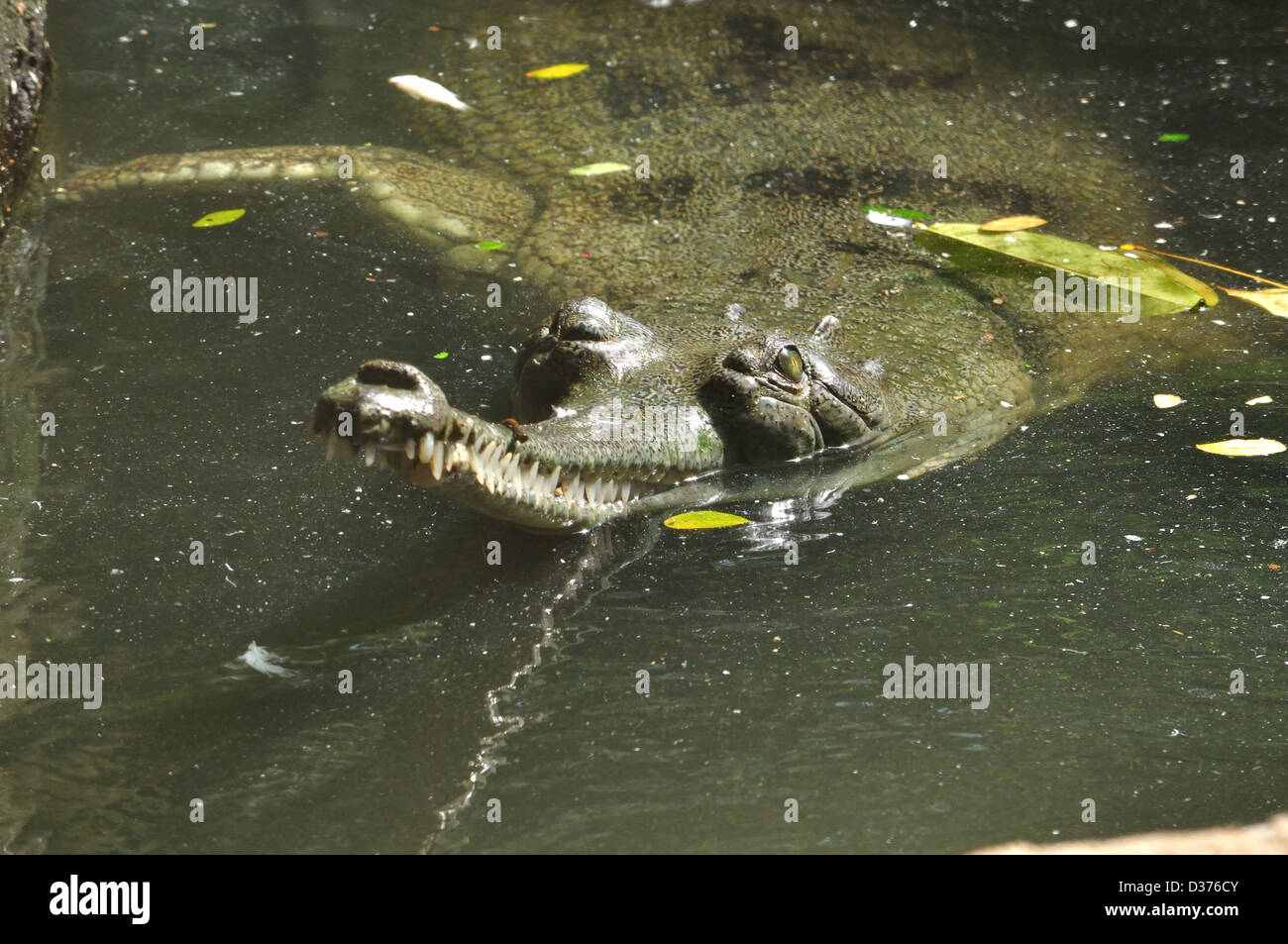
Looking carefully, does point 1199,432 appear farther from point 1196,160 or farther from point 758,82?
point 758,82

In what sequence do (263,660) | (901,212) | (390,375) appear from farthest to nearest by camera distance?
(901,212), (263,660), (390,375)

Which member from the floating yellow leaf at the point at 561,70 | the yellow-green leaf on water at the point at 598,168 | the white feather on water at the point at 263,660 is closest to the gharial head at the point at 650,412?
the white feather on water at the point at 263,660

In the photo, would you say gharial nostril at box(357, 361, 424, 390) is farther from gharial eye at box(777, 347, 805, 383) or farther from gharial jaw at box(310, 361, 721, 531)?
gharial eye at box(777, 347, 805, 383)

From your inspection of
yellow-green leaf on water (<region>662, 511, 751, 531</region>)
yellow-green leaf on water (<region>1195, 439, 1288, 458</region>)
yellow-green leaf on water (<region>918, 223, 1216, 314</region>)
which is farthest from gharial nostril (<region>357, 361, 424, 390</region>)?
yellow-green leaf on water (<region>918, 223, 1216, 314</region>)


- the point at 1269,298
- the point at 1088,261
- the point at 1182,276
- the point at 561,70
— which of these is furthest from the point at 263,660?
the point at 561,70

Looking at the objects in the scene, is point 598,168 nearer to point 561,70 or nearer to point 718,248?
point 718,248

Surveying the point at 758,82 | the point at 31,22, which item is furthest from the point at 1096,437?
the point at 31,22
